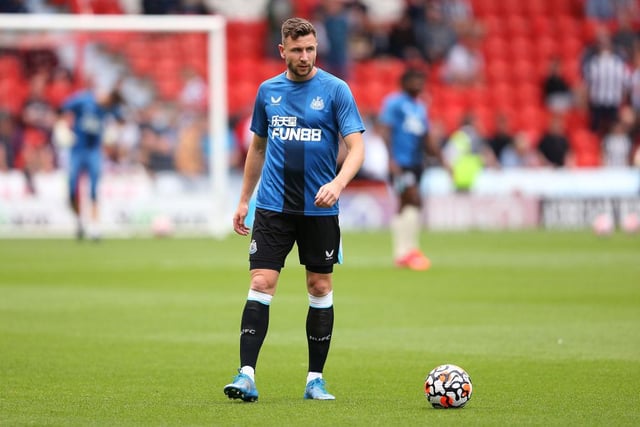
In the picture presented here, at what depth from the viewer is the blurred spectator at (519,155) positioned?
30.6 m

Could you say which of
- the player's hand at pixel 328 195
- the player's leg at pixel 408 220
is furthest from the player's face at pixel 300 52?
the player's leg at pixel 408 220

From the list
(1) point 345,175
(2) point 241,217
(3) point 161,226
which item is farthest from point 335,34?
(1) point 345,175

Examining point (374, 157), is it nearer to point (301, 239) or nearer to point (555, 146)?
point (555, 146)

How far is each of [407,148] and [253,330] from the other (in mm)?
10341

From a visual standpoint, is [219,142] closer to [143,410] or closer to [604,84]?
[604,84]

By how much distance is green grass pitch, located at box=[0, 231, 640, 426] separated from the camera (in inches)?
298

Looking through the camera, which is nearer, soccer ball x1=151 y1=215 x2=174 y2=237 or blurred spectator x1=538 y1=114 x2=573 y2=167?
soccer ball x1=151 y1=215 x2=174 y2=237

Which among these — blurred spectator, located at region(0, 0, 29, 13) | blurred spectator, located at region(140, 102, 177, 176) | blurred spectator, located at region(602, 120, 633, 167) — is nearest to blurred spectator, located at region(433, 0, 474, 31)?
blurred spectator, located at region(602, 120, 633, 167)

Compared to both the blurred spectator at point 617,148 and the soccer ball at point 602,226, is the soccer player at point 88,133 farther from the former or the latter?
the blurred spectator at point 617,148

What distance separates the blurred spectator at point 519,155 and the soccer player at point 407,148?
12.4m

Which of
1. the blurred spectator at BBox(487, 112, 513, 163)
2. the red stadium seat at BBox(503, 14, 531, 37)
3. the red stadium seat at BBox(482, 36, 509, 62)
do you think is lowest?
the blurred spectator at BBox(487, 112, 513, 163)

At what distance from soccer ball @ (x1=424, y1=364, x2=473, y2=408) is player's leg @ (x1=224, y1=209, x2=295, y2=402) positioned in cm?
100

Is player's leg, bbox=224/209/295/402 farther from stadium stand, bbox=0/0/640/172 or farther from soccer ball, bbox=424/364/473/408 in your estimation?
stadium stand, bbox=0/0/640/172

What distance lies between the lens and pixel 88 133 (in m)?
23.9
